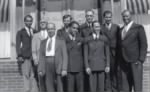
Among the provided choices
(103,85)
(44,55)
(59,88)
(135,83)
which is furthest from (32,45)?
(135,83)

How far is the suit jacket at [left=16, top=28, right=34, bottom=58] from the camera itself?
8.38 m

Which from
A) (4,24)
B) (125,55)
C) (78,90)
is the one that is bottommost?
(78,90)

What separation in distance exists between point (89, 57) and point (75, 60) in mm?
308

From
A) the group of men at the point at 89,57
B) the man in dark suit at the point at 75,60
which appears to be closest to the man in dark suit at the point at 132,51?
the group of men at the point at 89,57

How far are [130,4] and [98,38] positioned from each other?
2.14m

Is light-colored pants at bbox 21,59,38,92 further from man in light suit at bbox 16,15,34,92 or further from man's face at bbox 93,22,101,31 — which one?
man's face at bbox 93,22,101,31

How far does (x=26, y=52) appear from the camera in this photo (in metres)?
8.38

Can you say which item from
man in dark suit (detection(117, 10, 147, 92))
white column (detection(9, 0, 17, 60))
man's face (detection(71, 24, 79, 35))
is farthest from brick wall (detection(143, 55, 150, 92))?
white column (detection(9, 0, 17, 60))

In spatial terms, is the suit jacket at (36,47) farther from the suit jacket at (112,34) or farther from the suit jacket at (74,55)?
the suit jacket at (112,34)

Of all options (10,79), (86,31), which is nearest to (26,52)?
(10,79)

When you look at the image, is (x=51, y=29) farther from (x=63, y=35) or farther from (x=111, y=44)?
(x=111, y=44)

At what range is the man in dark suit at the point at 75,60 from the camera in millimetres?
7719

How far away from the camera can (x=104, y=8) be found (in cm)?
947

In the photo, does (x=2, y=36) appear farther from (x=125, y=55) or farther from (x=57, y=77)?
(x=125, y=55)
